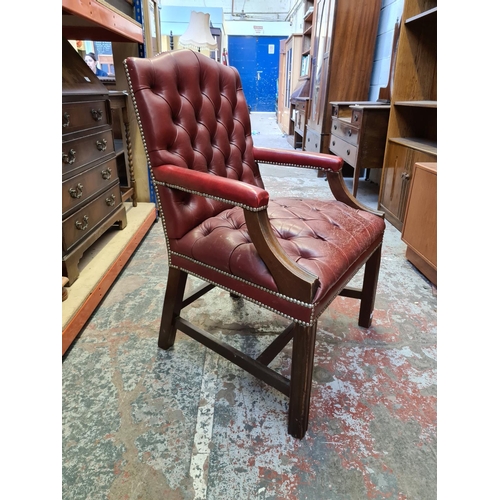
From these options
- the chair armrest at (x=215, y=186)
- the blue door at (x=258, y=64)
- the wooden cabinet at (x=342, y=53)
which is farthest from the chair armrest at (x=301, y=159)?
the blue door at (x=258, y=64)

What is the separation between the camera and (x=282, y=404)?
110cm

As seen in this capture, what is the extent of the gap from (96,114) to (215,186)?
46.7 inches

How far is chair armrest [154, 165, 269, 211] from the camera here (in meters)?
0.84

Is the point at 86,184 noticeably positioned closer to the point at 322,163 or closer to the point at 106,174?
the point at 106,174

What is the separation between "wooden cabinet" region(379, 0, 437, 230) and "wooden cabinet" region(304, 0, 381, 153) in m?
1.14

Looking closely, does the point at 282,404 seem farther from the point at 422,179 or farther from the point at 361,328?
the point at 422,179

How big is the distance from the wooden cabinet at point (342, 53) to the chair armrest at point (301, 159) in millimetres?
2649

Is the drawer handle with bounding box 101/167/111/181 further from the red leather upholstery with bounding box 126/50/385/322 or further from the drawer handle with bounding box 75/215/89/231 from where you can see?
the red leather upholstery with bounding box 126/50/385/322

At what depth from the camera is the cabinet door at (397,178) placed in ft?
7.42

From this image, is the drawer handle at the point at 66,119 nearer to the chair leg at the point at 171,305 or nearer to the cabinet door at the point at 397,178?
the chair leg at the point at 171,305

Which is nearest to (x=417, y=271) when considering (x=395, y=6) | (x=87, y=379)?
(x=87, y=379)

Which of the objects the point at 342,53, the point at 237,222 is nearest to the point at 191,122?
the point at 237,222

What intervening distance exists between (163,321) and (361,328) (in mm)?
801
